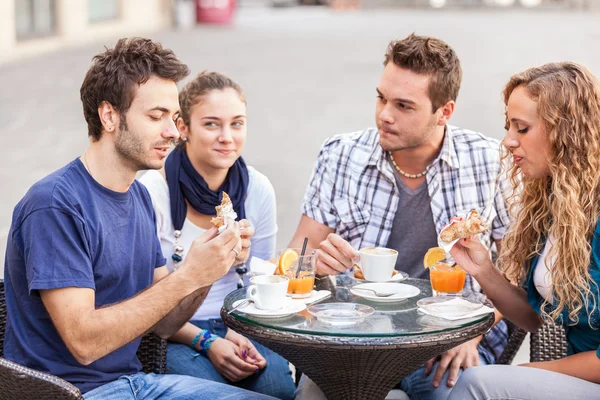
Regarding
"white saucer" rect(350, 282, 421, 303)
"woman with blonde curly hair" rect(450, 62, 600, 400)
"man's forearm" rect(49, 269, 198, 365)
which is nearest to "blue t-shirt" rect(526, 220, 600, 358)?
"woman with blonde curly hair" rect(450, 62, 600, 400)

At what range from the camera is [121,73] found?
9.75 ft

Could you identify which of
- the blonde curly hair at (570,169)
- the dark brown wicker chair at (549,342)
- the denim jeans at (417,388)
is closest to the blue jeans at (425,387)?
the denim jeans at (417,388)

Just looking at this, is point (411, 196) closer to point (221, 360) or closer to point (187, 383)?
point (221, 360)

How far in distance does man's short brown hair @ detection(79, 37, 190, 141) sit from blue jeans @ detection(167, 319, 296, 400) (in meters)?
1.05

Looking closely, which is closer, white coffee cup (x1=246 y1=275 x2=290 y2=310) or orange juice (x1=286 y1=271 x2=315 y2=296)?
white coffee cup (x1=246 y1=275 x2=290 y2=310)

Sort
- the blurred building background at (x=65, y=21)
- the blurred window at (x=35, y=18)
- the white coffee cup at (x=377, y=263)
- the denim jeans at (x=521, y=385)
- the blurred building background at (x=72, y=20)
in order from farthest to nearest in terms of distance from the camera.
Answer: the blurred window at (x=35, y=18)
the blurred building background at (x=72, y=20)
the blurred building background at (x=65, y=21)
the white coffee cup at (x=377, y=263)
the denim jeans at (x=521, y=385)

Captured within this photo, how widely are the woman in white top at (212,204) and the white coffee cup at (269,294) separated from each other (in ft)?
2.40

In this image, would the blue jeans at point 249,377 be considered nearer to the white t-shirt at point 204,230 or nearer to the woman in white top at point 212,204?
the woman in white top at point 212,204

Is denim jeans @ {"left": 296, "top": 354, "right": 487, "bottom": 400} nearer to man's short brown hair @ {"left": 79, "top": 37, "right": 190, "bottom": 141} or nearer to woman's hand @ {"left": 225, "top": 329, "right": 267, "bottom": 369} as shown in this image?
woman's hand @ {"left": 225, "top": 329, "right": 267, "bottom": 369}

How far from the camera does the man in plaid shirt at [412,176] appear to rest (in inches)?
150

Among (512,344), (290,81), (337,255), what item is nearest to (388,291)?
(337,255)

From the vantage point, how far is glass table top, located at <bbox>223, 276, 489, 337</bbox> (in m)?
2.72

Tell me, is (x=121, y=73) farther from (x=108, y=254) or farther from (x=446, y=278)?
(x=446, y=278)

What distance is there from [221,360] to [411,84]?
57.1 inches
